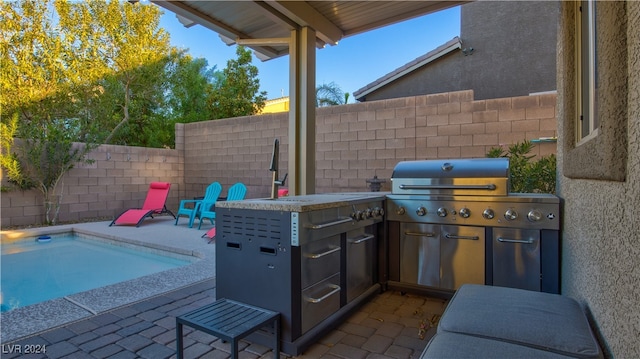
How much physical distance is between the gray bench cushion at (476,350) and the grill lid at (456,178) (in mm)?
1635

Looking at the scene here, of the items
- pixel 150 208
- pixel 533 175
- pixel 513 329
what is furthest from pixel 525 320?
pixel 150 208

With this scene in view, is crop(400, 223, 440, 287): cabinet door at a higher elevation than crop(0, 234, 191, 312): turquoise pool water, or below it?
higher

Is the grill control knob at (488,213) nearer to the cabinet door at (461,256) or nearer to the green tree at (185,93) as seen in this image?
the cabinet door at (461,256)

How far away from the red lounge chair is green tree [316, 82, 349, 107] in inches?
229

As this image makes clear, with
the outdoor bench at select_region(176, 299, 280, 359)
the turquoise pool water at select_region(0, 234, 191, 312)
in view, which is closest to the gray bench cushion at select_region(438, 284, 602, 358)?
the outdoor bench at select_region(176, 299, 280, 359)

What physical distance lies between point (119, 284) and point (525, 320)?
3314 mm

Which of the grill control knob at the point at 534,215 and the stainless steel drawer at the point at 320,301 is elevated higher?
the grill control knob at the point at 534,215

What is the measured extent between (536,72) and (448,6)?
509cm

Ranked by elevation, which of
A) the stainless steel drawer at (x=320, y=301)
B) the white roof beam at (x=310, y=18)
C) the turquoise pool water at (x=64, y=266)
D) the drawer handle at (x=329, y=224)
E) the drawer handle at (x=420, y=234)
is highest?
the white roof beam at (x=310, y=18)

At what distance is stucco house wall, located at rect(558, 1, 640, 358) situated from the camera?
877mm

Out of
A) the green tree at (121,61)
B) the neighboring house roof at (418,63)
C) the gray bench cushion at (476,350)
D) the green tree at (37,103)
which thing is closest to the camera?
the gray bench cushion at (476,350)

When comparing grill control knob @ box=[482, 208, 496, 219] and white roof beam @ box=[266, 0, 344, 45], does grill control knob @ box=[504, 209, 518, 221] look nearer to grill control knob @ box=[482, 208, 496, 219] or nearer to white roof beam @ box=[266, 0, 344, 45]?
grill control knob @ box=[482, 208, 496, 219]

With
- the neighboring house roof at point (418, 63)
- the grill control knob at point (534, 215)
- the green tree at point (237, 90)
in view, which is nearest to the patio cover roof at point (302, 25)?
the grill control knob at point (534, 215)

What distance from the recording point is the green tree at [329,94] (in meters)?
11.2
